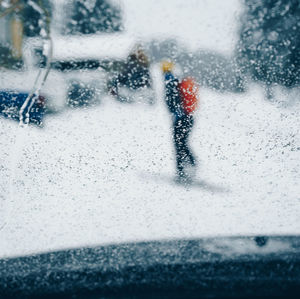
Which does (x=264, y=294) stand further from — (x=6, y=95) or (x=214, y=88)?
(x=6, y=95)

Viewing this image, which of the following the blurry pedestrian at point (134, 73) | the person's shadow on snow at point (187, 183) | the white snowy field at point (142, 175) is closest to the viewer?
the blurry pedestrian at point (134, 73)

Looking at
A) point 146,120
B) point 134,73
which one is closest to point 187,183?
point 146,120

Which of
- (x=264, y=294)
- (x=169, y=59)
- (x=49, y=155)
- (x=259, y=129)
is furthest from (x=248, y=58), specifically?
(x=49, y=155)

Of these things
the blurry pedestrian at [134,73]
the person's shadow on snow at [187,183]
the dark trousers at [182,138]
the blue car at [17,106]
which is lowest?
the person's shadow on snow at [187,183]

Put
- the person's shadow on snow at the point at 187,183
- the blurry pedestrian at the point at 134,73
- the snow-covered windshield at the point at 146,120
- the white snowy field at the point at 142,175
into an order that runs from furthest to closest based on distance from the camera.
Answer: the person's shadow on snow at the point at 187,183 → the white snowy field at the point at 142,175 → the blurry pedestrian at the point at 134,73 → the snow-covered windshield at the point at 146,120

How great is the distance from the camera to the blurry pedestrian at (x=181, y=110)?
4.80ft

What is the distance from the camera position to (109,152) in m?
1.66

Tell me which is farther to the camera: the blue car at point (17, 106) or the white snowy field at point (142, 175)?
the white snowy field at point (142, 175)

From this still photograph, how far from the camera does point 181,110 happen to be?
5.18 ft

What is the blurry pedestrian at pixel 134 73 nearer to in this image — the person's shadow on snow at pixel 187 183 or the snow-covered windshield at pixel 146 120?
the snow-covered windshield at pixel 146 120

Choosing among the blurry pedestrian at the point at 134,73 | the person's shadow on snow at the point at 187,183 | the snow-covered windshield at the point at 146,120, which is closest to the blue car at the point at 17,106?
the snow-covered windshield at the point at 146,120

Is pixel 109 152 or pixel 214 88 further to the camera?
pixel 109 152

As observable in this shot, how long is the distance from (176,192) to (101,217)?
0.47 m

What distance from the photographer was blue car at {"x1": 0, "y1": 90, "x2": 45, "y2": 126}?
4.85 ft
